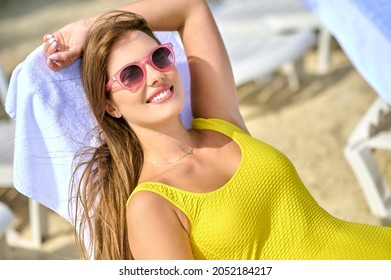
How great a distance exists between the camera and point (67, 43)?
1869mm

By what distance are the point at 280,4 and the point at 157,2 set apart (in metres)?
2.98

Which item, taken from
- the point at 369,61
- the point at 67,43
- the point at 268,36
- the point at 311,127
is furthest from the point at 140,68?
the point at 268,36

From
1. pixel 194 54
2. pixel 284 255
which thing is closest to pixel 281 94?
pixel 194 54

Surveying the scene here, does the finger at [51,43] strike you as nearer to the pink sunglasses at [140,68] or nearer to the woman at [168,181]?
the woman at [168,181]

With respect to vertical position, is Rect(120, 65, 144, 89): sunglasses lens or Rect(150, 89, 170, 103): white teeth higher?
Rect(120, 65, 144, 89): sunglasses lens

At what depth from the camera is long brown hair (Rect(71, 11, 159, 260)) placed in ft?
5.85

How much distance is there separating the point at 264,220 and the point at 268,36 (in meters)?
2.75

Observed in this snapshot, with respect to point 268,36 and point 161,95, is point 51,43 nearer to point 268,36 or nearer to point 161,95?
point 161,95

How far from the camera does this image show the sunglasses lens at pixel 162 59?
1.74 meters

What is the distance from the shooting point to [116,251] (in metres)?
1.79

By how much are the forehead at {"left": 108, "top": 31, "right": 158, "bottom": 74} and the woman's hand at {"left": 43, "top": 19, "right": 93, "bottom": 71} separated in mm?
119

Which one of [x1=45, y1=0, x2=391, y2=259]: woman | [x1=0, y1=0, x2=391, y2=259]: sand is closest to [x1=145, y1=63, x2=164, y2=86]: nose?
[x1=45, y1=0, x2=391, y2=259]: woman

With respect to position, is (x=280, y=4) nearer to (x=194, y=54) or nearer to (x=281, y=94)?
(x=281, y=94)

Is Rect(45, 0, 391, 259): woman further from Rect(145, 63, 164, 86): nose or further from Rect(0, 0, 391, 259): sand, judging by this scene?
Rect(0, 0, 391, 259): sand
